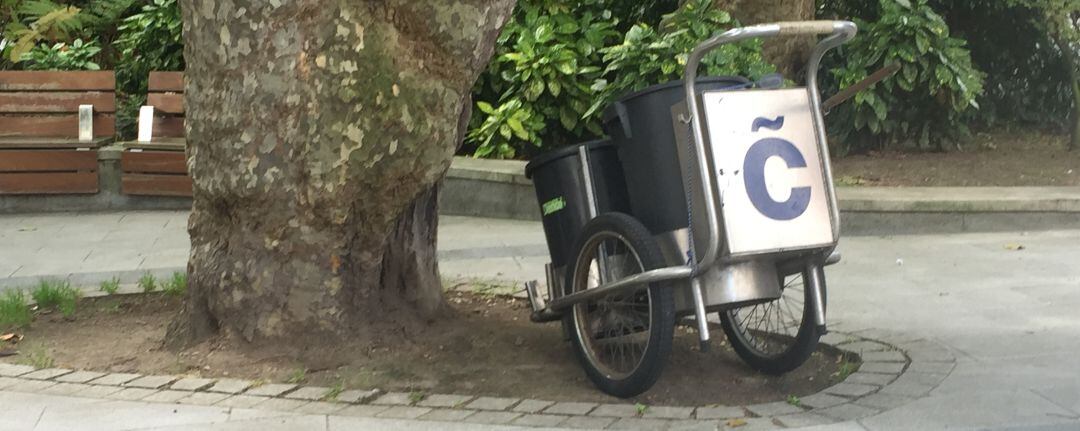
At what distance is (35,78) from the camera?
1098 centimetres

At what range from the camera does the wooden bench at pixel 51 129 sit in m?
10.5

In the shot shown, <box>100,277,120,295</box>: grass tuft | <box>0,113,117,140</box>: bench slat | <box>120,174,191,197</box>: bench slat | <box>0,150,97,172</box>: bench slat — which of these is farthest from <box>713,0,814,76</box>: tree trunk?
<box>0,113,117,140</box>: bench slat

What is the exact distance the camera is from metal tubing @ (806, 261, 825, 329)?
4.89 metres

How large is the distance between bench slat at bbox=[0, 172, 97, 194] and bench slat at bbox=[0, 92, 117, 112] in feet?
2.20

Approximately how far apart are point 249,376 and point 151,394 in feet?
1.39

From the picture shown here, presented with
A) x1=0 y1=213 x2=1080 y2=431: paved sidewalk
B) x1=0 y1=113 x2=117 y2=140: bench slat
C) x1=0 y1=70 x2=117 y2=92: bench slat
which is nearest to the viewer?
x1=0 y1=213 x2=1080 y2=431: paved sidewalk

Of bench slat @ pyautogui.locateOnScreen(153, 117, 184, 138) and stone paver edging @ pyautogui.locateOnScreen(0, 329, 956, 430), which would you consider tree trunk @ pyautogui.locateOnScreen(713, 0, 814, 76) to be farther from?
stone paver edging @ pyautogui.locateOnScreen(0, 329, 956, 430)

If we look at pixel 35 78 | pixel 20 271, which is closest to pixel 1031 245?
pixel 20 271

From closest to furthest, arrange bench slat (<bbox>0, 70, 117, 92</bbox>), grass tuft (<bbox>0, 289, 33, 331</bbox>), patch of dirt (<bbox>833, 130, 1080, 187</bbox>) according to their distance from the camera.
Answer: grass tuft (<bbox>0, 289, 33, 331</bbox>) → patch of dirt (<bbox>833, 130, 1080, 187</bbox>) → bench slat (<bbox>0, 70, 117, 92</bbox>)

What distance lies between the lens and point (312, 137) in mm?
5121

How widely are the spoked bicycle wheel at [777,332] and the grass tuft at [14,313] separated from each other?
3.45 m

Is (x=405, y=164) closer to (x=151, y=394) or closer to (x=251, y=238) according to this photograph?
(x=251, y=238)

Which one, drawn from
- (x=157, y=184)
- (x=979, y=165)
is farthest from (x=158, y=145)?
(x=979, y=165)

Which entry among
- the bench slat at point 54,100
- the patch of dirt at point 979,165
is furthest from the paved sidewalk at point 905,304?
the patch of dirt at point 979,165
